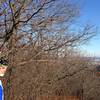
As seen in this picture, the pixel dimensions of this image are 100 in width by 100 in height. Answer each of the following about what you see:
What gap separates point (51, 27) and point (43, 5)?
1139 mm

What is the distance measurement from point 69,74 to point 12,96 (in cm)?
670

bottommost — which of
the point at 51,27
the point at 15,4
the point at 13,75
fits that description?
the point at 13,75

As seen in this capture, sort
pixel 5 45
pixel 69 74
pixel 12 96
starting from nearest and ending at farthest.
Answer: pixel 12 96 → pixel 5 45 → pixel 69 74

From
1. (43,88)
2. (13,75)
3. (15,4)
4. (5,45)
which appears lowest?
(43,88)

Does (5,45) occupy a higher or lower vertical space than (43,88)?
higher

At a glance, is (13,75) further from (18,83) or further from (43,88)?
(43,88)

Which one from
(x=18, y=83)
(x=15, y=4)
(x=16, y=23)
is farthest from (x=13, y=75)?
(x=15, y=4)

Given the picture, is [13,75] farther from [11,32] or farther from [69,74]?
[69,74]

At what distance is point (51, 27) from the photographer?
10.3 m

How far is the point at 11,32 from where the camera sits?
29.7 ft

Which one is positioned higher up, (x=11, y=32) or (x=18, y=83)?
(x=11, y=32)

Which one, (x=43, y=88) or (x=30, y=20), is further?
(x=43, y=88)

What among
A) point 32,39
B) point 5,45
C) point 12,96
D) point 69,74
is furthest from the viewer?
point 69,74

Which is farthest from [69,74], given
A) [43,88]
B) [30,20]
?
[30,20]
